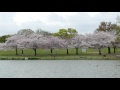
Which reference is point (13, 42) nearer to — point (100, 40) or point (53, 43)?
point (53, 43)

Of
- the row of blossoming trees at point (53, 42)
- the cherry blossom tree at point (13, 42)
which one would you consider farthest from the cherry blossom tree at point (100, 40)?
the cherry blossom tree at point (13, 42)

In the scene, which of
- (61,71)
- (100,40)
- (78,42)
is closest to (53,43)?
(78,42)

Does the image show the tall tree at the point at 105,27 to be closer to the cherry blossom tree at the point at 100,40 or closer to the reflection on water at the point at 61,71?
the cherry blossom tree at the point at 100,40

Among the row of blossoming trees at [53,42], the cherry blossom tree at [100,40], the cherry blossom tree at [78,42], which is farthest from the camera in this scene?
the cherry blossom tree at [78,42]

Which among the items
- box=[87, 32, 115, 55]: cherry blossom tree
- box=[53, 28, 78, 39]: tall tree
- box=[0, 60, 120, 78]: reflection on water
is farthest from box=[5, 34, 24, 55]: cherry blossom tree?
box=[0, 60, 120, 78]: reflection on water

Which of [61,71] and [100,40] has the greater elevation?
[100,40]

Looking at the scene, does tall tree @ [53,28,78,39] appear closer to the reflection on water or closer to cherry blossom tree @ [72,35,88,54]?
cherry blossom tree @ [72,35,88,54]

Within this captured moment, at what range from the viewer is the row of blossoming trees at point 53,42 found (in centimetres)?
3247

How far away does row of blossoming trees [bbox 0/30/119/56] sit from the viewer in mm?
32469

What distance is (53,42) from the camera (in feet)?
108
